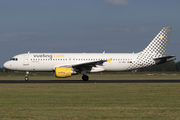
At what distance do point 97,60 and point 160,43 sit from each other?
29.8 ft

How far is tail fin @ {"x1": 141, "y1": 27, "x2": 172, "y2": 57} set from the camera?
3697cm

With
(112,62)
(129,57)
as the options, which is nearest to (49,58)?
(112,62)

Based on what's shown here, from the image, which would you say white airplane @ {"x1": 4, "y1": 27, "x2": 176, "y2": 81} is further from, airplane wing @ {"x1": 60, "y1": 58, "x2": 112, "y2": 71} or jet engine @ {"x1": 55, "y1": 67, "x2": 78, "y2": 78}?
jet engine @ {"x1": 55, "y1": 67, "x2": 78, "y2": 78}

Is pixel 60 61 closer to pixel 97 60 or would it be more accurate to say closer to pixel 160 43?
pixel 97 60

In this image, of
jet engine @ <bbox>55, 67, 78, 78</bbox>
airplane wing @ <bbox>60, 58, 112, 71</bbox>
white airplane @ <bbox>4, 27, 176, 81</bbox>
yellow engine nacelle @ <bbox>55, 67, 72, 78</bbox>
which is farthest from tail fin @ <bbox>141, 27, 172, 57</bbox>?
yellow engine nacelle @ <bbox>55, 67, 72, 78</bbox>

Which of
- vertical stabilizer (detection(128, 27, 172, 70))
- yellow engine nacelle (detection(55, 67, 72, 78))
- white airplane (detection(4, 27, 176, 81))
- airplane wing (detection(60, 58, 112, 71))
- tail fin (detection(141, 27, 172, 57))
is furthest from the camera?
tail fin (detection(141, 27, 172, 57))

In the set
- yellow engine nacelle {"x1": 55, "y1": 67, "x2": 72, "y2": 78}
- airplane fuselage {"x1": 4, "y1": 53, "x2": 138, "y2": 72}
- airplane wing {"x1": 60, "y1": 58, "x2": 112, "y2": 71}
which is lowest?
yellow engine nacelle {"x1": 55, "y1": 67, "x2": 72, "y2": 78}

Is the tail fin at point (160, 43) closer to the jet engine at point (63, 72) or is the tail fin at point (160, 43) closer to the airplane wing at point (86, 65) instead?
the airplane wing at point (86, 65)

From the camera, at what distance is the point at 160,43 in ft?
122

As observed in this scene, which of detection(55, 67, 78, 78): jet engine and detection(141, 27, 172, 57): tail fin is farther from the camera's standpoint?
detection(141, 27, 172, 57): tail fin
